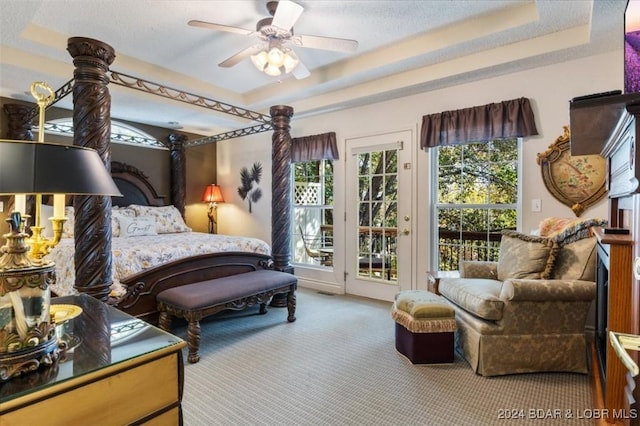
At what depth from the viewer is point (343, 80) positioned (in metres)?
3.84

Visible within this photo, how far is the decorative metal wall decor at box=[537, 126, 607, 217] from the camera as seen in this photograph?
2.93 meters

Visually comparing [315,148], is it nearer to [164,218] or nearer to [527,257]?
[164,218]

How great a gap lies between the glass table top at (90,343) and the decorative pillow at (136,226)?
2.97 meters

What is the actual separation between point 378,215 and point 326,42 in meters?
2.26

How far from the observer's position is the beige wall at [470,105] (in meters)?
2.98

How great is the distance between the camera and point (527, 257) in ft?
8.27

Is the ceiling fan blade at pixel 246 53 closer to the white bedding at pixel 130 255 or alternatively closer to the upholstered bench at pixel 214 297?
the white bedding at pixel 130 255

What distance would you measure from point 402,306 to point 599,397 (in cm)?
122

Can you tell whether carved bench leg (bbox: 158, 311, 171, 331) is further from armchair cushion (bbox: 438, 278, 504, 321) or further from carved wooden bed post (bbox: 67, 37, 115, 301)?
armchair cushion (bbox: 438, 278, 504, 321)

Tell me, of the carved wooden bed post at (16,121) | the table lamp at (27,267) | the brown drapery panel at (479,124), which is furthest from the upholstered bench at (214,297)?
the carved wooden bed post at (16,121)

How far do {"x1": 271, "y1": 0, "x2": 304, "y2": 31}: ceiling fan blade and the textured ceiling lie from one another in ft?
1.19

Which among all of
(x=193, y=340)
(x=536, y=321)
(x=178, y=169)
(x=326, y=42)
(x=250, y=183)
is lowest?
(x=193, y=340)

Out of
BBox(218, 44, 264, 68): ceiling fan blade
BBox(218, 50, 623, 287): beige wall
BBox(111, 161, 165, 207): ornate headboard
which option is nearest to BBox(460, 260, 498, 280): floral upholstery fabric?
BBox(218, 50, 623, 287): beige wall

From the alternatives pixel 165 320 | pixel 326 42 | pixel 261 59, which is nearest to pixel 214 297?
pixel 165 320
